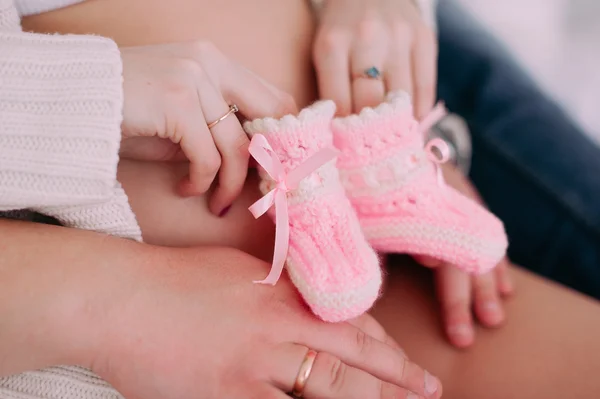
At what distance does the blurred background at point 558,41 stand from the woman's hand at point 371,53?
609mm

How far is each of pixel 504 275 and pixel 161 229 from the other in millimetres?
527

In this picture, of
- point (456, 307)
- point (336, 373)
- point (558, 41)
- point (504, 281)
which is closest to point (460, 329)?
point (456, 307)

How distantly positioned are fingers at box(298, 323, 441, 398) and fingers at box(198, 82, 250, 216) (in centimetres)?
19

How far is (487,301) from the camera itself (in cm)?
83

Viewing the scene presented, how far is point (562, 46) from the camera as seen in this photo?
55.1 inches

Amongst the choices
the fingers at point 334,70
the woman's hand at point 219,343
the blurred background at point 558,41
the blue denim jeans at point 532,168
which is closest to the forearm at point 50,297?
the woman's hand at point 219,343

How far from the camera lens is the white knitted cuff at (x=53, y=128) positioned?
23.0 inches

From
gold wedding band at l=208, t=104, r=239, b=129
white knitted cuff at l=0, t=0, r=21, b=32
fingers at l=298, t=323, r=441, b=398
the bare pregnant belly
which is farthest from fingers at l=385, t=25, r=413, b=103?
white knitted cuff at l=0, t=0, r=21, b=32

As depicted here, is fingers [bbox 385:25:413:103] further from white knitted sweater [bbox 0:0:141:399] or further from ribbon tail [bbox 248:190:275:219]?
white knitted sweater [bbox 0:0:141:399]

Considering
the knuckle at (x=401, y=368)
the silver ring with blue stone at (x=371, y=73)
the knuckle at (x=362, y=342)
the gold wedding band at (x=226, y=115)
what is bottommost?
the knuckle at (x=401, y=368)

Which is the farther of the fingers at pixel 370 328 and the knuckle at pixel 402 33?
the knuckle at pixel 402 33

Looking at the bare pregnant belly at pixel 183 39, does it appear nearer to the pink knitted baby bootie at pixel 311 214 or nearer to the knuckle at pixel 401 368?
the pink knitted baby bootie at pixel 311 214

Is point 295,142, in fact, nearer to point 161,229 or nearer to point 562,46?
point 161,229

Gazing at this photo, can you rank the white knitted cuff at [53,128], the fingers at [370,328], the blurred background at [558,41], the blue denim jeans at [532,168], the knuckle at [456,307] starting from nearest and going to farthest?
the white knitted cuff at [53,128], the fingers at [370,328], the knuckle at [456,307], the blue denim jeans at [532,168], the blurred background at [558,41]
